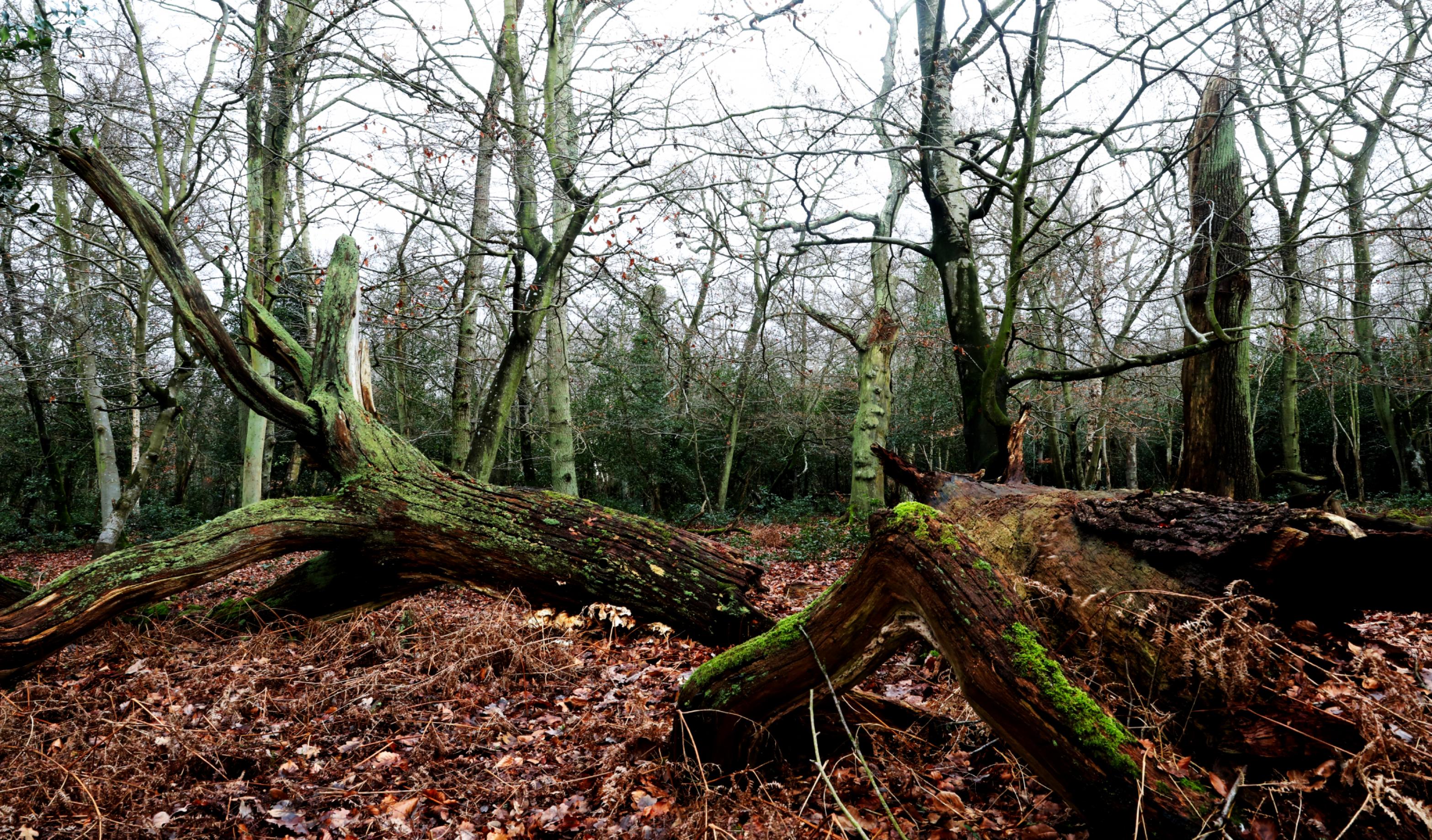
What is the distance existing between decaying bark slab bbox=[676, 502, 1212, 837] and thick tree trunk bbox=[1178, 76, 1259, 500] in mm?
6421

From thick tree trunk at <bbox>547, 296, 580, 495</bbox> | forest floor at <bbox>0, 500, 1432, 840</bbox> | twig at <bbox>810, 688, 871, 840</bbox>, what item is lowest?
forest floor at <bbox>0, 500, 1432, 840</bbox>

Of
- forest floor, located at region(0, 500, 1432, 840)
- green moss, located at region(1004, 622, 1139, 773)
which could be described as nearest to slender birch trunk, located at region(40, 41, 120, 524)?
forest floor, located at region(0, 500, 1432, 840)

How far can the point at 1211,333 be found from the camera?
702 centimetres

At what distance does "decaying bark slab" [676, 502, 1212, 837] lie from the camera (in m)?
1.93

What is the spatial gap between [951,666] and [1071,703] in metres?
0.34

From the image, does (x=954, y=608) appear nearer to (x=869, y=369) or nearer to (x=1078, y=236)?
(x=869, y=369)

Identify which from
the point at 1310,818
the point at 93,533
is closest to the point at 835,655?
the point at 1310,818

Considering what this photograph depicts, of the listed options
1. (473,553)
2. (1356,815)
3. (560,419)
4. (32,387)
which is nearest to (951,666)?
(1356,815)

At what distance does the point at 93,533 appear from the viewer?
16328 millimetres

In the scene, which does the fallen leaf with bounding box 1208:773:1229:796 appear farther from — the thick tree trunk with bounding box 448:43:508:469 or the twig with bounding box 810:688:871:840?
the thick tree trunk with bounding box 448:43:508:469

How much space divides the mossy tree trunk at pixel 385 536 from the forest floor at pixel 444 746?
235mm

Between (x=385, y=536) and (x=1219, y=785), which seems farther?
(x=385, y=536)

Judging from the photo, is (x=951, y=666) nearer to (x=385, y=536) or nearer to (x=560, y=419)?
(x=385, y=536)

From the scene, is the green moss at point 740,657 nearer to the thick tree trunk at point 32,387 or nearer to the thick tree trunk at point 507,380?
the thick tree trunk at point 507,380
